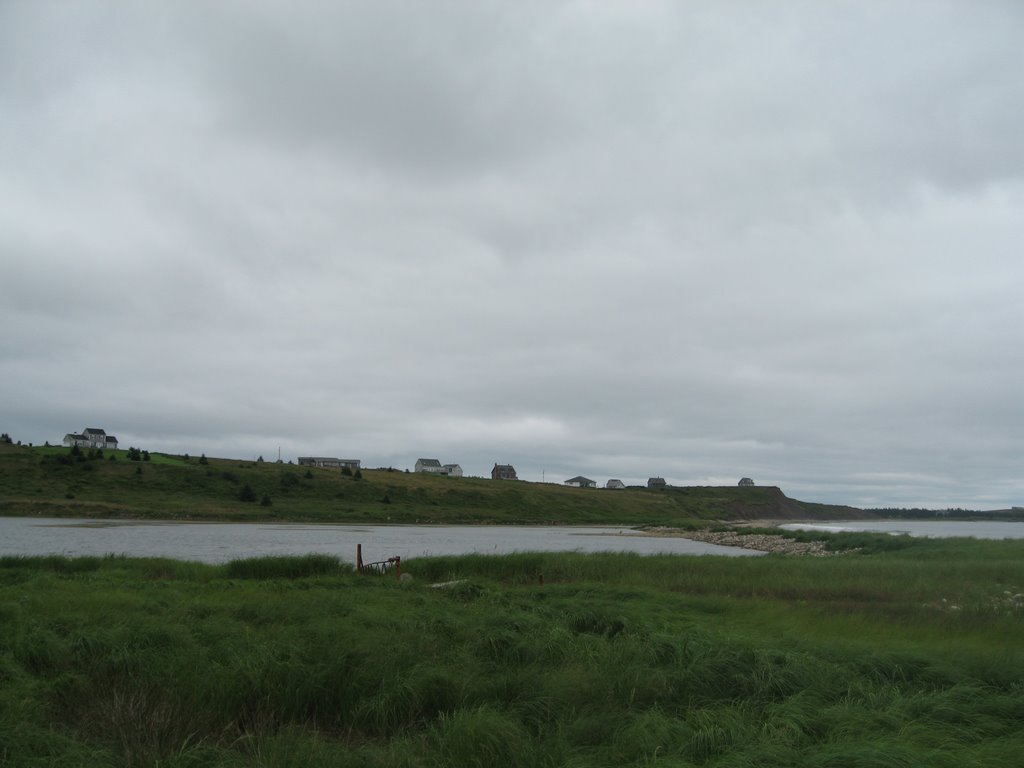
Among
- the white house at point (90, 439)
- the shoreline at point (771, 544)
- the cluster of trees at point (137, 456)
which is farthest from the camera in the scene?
the white house at point (90, 439)

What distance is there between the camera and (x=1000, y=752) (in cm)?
733

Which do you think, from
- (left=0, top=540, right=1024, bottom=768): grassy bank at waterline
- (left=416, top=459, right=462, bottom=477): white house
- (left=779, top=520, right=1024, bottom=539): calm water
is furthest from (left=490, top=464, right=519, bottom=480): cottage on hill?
(left=0, top=540, right=1024, bottom=768): grassy bank at waterline

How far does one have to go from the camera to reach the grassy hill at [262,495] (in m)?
77.2

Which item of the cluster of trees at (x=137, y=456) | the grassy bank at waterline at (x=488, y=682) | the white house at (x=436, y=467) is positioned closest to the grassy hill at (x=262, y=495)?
the cluster of trees at (x=137, y=456)

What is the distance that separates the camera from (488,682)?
981 centimetres

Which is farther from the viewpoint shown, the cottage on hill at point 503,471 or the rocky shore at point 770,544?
the cottage on hill at point 503,471

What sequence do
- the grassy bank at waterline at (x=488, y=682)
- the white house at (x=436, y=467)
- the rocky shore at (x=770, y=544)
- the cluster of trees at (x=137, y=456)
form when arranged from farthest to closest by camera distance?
the white house at (x=436, y=467), the cluster of trees at (x=137, y=456), the rocky shore at (x=770, y=544), the grassy bank at waterline at (x=488, y=682)

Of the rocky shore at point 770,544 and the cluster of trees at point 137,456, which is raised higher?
the cluster of trees at point 137,456

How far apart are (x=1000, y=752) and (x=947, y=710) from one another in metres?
1.55

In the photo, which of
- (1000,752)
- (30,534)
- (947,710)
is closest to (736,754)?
(1000,752)

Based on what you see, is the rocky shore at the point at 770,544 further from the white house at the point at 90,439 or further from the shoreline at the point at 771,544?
the white house at the point at 90,439

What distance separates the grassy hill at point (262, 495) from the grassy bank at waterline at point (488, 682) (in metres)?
65.9

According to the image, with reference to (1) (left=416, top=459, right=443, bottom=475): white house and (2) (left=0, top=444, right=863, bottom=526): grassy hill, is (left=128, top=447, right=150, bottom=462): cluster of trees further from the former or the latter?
(1) (left=416, top=459, right=443, bottom=475): white house

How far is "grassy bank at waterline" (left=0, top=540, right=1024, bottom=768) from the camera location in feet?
24.4
